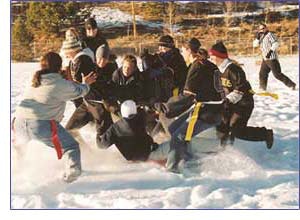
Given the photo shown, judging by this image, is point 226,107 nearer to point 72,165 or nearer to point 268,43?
point 268,43

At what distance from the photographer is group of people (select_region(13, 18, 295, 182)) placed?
5008 mm

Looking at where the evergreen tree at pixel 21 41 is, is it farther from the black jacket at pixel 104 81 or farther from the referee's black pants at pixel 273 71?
the referee's black pants at pixel 273 71

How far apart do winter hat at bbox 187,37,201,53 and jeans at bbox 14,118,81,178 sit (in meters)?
1.37

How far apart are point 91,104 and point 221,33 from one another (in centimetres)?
141

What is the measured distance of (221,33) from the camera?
5500 millimetres

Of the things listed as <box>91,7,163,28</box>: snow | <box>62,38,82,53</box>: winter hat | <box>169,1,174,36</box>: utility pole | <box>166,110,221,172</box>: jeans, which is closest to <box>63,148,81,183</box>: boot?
<box>166,110,221,172</box>: jeans

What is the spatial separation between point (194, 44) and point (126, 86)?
74 centimetres

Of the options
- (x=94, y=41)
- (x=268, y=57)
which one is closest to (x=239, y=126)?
(x=268, y=57)

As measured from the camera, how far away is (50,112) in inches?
193

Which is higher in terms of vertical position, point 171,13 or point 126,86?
point 171,13

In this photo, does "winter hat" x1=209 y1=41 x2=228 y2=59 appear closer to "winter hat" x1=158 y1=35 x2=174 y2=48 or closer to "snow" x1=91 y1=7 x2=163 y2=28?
"winter hat" x1=158 y1=35 x2=174 y2=48

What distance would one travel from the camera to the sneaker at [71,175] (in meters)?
5.00

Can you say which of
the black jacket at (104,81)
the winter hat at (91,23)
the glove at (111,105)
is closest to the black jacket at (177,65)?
the black jacket at (104,81)
